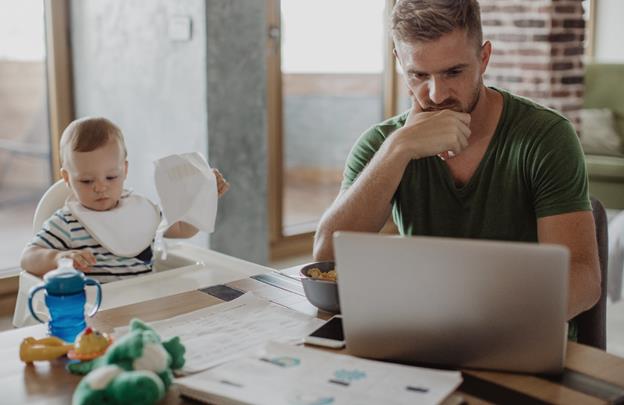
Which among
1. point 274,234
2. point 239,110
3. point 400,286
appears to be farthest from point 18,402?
point 274,234

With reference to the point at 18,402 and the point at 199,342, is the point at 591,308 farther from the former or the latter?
the point at 18,402

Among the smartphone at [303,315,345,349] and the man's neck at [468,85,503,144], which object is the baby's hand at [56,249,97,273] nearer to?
the smartphone at [303,315,345,349]

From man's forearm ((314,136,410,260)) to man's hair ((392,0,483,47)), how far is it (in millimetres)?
241

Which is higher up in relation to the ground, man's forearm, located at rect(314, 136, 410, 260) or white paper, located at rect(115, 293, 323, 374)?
man's forearm, located at rect(314, 136, 410, 260)

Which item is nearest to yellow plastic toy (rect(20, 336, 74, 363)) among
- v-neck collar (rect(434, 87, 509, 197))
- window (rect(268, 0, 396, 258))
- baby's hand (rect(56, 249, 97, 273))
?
baby's hand (rect(56, 249, 97, 273))

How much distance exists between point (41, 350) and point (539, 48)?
400 centimetres

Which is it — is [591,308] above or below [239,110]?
below

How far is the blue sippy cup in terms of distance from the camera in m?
1.18

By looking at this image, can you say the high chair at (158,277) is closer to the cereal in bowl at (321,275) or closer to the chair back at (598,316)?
the cereal in bowl at (321,275)

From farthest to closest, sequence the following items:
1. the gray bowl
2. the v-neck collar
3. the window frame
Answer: the window frame < the v-neck collar < the gray bowl

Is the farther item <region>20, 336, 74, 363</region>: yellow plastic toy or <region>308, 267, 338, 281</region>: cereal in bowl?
<region>308, 267, 338, 281</region>: cereal in bowl

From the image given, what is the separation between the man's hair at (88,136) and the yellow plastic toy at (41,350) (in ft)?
2.87

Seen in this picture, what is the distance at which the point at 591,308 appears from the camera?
1.55 metres

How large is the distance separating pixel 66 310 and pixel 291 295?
435 millimetres
